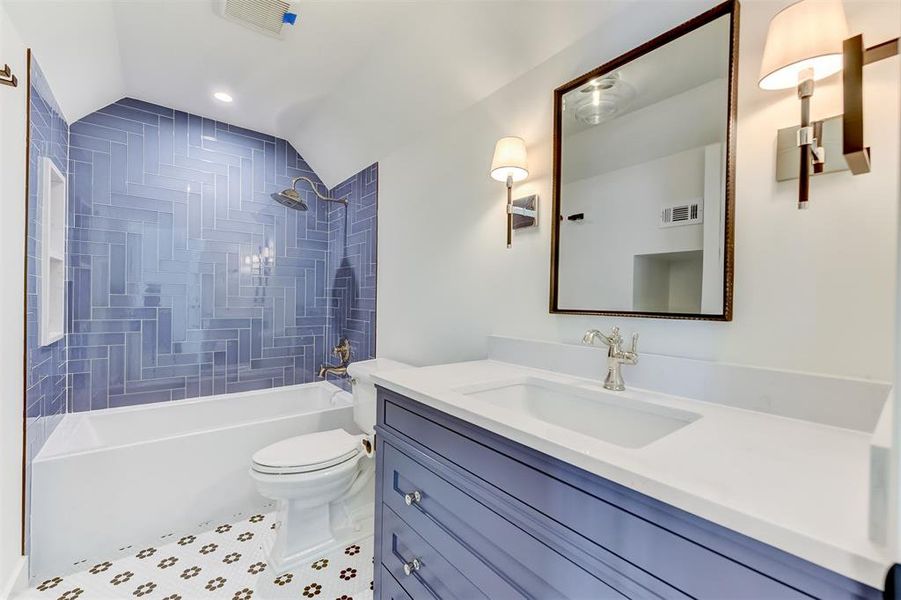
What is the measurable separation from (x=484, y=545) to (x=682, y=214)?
1002 millimetres

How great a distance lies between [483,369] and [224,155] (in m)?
2.57

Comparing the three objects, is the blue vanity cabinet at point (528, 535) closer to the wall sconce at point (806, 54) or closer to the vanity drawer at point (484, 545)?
the vanity drawer at point (484, 545)

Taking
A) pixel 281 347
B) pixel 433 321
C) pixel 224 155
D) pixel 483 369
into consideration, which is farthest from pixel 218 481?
pixel 224 155

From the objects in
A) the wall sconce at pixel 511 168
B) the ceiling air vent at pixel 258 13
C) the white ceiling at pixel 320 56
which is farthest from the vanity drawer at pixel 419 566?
the ceiling air vent at pixel 258 13

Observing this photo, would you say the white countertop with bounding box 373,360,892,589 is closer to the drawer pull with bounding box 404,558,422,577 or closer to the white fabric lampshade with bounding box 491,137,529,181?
the drawer pull with bounding box 404,558,422,577

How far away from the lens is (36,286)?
161cm

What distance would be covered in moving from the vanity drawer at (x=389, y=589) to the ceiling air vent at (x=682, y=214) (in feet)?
4.34

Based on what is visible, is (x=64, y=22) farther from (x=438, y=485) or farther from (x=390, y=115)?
(x=438, y=485)

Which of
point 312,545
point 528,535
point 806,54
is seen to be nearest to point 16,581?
point 312,545

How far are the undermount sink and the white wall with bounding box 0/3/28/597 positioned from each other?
5.30ft

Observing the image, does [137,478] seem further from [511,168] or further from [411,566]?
[511,168]

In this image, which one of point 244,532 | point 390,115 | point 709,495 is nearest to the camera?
point 709,495

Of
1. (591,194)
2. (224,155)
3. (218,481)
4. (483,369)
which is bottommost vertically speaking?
(218,481)

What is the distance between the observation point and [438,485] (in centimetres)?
98
